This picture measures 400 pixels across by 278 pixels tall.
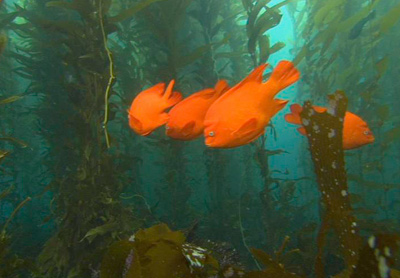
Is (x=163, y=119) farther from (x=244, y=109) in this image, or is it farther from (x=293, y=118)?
(x=293, y=118)

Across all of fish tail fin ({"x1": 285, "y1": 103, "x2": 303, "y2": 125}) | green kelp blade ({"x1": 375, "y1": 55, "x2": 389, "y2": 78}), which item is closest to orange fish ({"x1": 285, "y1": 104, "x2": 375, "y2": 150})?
fish tail fin ({"x1": 285, "y1": 103, "x2": 303, "y2": 125})

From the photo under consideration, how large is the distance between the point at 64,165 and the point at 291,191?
183 inches

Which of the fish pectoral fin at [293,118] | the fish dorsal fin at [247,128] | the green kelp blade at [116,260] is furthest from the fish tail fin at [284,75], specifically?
the green kelp blade at [116,260]

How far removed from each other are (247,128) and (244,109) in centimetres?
13

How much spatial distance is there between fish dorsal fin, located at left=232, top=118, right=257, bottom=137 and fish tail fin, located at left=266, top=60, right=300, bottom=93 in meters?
0.28

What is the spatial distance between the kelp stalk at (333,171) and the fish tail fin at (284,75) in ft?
1.42

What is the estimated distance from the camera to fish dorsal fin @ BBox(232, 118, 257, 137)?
6.13 ft

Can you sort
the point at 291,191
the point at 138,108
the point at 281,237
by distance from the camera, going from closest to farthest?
the point at 138,108 < the point at 281,237 < the point at 291,191

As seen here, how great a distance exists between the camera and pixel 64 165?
5.91 metres

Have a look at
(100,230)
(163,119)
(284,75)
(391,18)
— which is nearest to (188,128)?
(163,119)

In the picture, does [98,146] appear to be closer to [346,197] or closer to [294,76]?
[294,76]

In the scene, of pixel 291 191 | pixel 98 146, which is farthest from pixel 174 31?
pixel 291 191

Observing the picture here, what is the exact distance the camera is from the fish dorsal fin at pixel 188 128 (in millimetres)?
2361

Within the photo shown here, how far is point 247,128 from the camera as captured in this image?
1888 millimetres
